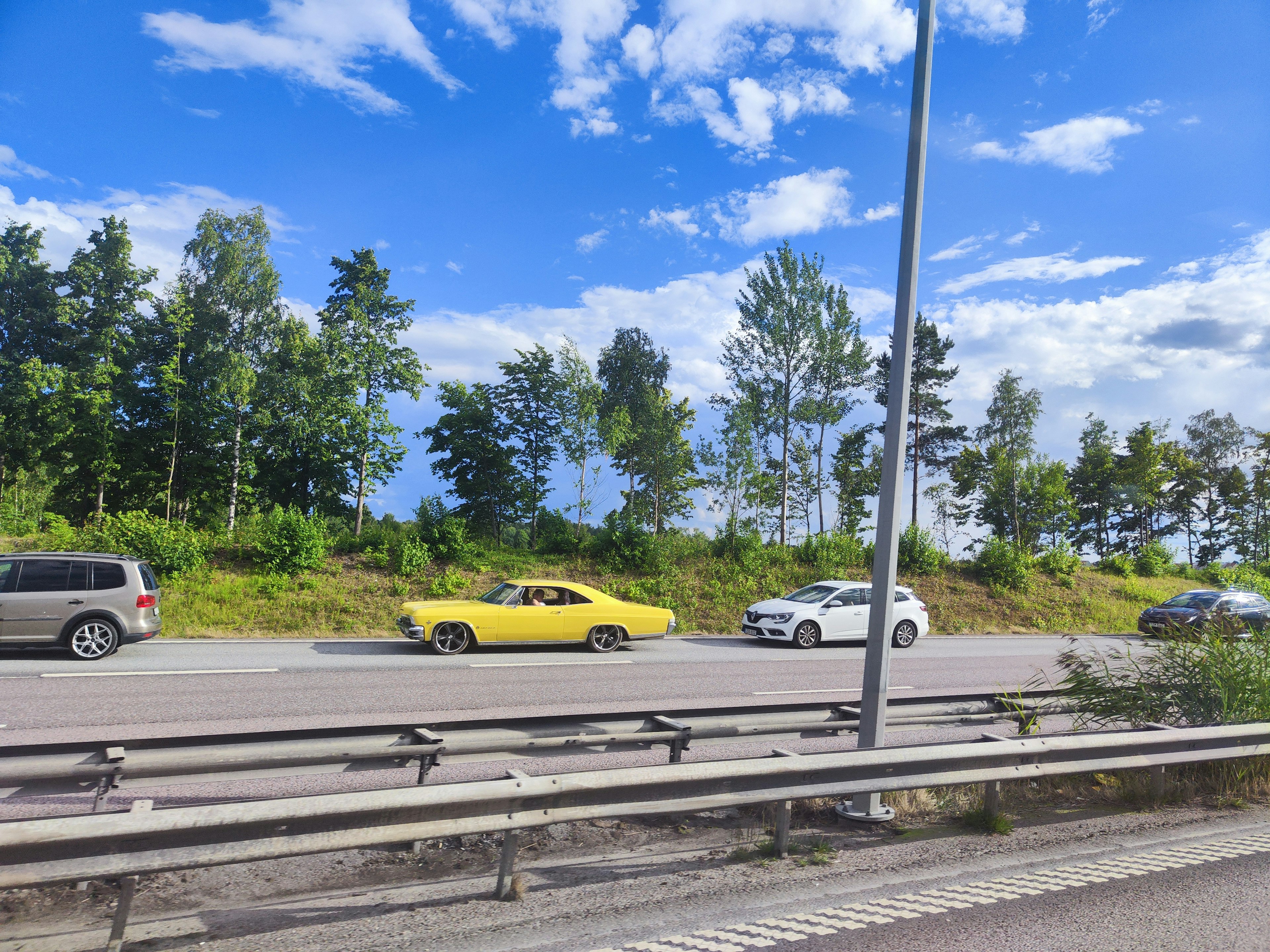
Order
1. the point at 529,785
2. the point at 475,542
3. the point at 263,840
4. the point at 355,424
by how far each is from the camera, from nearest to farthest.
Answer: the point at 263,840 → the point at 529,785 → the point at 475,542 → the point at 355,424

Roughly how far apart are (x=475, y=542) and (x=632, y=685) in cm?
1193

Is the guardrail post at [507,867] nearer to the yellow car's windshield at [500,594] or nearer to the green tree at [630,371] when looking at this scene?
the yellow car's windshield at [500,594]

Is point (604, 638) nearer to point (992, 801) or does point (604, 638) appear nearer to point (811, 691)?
point (811, 691)

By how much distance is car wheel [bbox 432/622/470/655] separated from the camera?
1393cm

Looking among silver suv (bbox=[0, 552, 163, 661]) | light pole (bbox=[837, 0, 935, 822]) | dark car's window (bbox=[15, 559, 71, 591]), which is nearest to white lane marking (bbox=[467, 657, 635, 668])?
silver suv (bbox=[0, 552, 163, 661])

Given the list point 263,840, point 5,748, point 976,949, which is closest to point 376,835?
point 263,840

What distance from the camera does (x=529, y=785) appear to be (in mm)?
3748

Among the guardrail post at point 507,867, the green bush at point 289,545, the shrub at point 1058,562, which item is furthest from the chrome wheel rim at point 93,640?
the shrub at point 1058,562

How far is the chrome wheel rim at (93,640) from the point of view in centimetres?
1203

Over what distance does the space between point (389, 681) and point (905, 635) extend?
1306cm

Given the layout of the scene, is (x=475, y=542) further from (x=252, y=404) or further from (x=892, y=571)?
(x=892, y=571)

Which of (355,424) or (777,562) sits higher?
(355,424)

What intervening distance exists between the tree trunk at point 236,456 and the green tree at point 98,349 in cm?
397

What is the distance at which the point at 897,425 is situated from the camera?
19.2 ft
